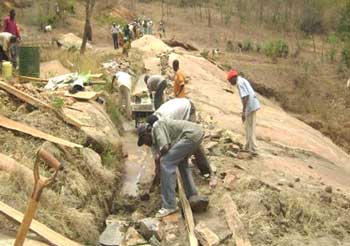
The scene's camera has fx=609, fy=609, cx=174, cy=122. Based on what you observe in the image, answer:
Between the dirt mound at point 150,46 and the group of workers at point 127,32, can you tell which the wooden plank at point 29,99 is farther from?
the group of workers at point 127,32

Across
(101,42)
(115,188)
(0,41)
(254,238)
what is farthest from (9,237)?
(101,42)

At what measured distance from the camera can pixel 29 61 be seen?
1274 centimetres

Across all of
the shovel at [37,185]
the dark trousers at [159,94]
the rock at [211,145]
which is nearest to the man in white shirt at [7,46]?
the dark trousers at [159,94]

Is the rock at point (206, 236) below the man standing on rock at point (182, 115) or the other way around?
below

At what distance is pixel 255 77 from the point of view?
26859 mm

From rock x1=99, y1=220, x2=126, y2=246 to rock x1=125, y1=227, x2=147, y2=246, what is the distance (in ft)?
0.21

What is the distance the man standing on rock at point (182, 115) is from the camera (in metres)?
7.91

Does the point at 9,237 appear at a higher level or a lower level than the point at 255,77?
higher

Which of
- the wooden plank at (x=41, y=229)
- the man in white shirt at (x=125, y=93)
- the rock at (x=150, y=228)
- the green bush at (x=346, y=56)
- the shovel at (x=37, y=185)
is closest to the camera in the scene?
the shovel at (x=37, y=185)

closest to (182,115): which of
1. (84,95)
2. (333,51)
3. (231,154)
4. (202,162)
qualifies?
(202,162)

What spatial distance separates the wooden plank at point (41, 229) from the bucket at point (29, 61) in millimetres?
6948

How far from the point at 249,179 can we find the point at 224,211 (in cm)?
106

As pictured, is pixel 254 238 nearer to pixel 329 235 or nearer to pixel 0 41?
pixel 329 235

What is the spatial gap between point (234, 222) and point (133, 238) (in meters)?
1.24
